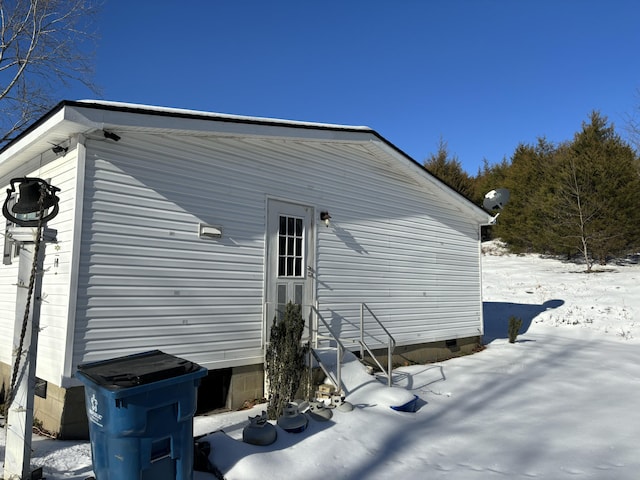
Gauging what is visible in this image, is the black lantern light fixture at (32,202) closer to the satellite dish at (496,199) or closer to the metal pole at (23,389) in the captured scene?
the metal pole at (23,389)

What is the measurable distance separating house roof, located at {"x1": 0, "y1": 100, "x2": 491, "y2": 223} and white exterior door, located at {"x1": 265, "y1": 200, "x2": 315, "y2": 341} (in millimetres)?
1276

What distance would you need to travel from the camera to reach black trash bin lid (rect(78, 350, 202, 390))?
10.5 feet

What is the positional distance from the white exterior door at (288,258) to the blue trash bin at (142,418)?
336 centimetres

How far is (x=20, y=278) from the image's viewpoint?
3799 mm

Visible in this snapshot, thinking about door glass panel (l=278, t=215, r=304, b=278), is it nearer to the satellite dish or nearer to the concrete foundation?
the concrete foundation

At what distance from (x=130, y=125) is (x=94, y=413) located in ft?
10.8

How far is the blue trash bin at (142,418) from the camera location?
10.2 feet

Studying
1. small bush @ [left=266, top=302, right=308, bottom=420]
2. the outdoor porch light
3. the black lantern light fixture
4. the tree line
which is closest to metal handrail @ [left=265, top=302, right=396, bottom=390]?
small bush @ [left=266, top=302, right=308, bottom=420]

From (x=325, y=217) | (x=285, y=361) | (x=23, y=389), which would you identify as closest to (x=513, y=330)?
(x=325, y=217)

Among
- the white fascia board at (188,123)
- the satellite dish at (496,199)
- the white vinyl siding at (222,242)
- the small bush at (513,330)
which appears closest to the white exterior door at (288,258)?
the white vinyl siding at (222,242)

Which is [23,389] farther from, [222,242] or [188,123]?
[188,123]

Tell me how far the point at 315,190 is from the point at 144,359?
473 centimetres

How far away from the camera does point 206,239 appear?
6203 mm

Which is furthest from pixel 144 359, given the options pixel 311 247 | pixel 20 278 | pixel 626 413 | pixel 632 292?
pixel 632 292
